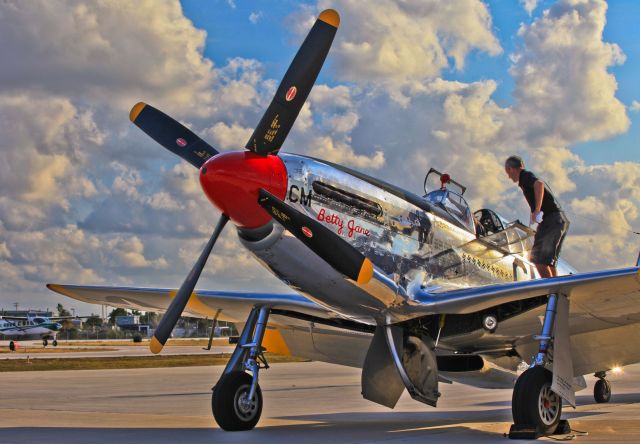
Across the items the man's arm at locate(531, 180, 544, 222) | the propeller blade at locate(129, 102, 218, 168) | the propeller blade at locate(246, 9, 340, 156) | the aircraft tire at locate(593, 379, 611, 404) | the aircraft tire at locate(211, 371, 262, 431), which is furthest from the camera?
the aircraft tire at locate(593, 379, 611, 404)

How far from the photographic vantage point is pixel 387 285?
909cm

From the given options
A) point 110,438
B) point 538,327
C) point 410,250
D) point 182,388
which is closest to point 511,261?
point 538,327

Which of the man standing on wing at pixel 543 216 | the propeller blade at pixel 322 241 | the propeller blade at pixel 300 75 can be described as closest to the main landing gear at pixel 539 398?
the man standing on wing at pixel 543 216

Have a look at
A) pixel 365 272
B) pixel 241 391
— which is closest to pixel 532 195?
pixel 365 272

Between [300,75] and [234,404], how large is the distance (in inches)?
159

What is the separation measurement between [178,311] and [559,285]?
431 cm

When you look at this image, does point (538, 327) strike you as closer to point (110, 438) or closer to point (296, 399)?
point (110, 438)

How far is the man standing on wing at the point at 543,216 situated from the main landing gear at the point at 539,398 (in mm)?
1691

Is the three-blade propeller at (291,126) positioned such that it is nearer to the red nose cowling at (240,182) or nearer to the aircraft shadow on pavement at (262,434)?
the red nose cowling at (240,182)

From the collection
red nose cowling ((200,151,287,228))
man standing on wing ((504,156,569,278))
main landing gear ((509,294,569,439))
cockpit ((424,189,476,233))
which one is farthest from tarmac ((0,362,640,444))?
cockpit ((424,189,476,233))

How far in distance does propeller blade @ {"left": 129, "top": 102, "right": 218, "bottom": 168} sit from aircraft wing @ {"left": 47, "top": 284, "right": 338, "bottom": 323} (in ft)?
8.37

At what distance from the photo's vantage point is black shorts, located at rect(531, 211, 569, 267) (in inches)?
410

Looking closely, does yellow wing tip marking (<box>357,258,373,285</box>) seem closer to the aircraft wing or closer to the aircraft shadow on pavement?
the aircraft shadow on pavement

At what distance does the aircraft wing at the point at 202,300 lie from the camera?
10.7 metres
